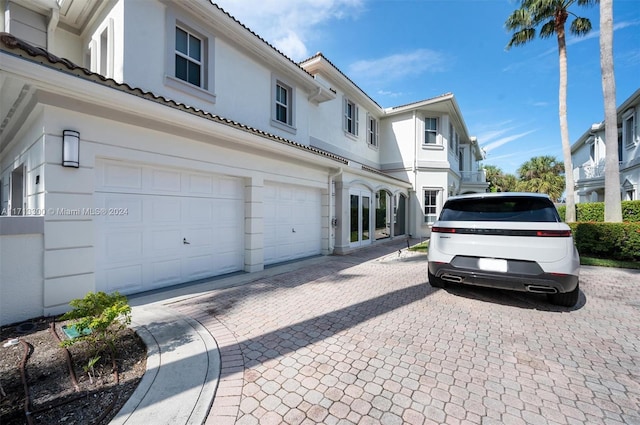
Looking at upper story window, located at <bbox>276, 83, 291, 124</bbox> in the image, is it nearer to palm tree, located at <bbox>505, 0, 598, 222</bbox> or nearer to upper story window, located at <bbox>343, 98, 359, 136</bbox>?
upper story window, located at <bbox>343, 98, 359, 136</bbox>

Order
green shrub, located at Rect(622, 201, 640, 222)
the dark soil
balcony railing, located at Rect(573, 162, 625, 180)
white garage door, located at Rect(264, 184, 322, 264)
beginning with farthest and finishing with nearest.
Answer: balcony railing, located at Rect(573, 162, 625, 180), green shrub, located at Rect(622, 201, 640, 222), white garage door, located at Rect(264, 184, 322, 264), the dark soil

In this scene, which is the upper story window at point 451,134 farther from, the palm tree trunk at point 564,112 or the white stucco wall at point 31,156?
the white stucco wall at point 31,156

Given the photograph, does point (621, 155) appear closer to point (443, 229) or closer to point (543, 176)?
point (543, 176)

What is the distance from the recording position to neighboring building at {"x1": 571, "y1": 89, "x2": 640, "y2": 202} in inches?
572

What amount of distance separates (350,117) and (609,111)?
10044 millimetres

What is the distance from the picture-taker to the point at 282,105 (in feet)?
31.8

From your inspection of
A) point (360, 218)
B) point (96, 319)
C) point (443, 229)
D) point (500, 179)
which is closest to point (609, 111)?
point (360, 218)

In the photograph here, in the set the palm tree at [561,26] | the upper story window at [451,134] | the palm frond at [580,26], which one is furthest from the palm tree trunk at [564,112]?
the upper story window at [451,134]

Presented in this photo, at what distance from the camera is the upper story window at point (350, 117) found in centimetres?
1361

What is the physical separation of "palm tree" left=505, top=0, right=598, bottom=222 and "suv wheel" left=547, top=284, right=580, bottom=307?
1063 centimetres

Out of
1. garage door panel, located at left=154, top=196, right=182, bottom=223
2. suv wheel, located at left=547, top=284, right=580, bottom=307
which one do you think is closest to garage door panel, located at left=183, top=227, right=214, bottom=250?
garage door panel, located at left=154, top=196, right=182, bottom=223

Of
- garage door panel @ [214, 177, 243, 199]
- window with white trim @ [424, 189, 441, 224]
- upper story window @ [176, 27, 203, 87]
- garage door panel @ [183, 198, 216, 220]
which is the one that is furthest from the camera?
window with white trim @ [424, 189, 441, 224]

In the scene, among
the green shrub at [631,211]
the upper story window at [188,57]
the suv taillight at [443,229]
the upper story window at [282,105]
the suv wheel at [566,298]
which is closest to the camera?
the suv wheel at [566,298]

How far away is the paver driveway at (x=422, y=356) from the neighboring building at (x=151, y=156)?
1.76 meters
